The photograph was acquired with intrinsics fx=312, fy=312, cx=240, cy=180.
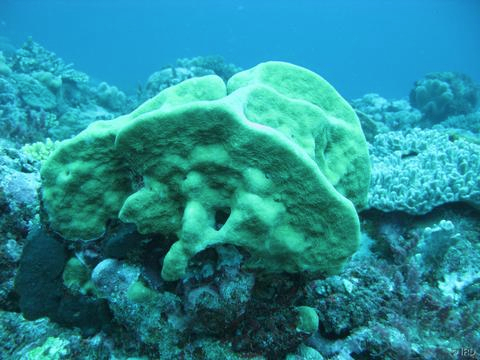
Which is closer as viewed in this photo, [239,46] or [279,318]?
[279,318]

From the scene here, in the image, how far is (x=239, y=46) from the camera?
12750 cm

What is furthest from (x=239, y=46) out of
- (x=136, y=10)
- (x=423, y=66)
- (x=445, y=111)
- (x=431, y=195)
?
(x=431, y=195)

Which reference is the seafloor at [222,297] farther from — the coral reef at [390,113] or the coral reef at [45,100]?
the coral reef at [390,113]

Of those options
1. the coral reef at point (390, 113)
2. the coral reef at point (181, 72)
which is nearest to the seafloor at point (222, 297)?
the coral reef at point (390, 113)

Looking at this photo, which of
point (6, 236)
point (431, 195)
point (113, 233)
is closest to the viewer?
point (113, 233)

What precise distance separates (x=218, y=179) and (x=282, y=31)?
16282cm

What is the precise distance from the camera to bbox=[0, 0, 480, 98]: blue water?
310ft

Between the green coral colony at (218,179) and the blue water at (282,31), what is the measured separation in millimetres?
78899

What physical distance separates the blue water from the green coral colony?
78.9 m

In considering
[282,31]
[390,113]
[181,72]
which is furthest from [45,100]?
[282,31]

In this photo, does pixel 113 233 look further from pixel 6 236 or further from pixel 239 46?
pixel 239 46

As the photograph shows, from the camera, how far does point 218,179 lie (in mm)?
2160

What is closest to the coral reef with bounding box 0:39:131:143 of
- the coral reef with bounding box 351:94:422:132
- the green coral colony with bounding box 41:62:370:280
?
the green coral colony with bounding box 41:62:370:280

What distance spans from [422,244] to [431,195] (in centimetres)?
97
